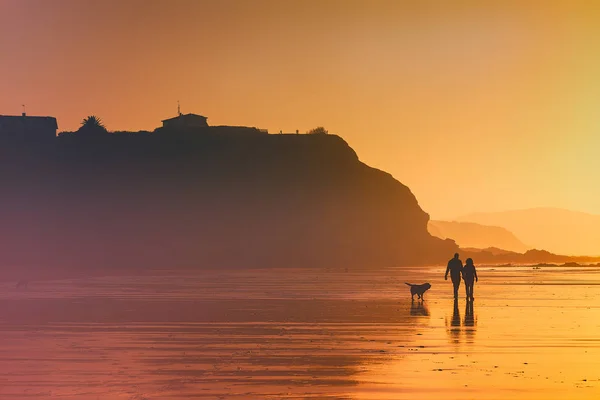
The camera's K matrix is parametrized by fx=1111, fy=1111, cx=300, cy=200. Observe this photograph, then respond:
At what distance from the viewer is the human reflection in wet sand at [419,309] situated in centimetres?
3804

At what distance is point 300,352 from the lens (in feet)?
77.5

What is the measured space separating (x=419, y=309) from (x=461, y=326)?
9.79 m

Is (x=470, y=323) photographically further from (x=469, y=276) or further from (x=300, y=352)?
(x=469, y=276)

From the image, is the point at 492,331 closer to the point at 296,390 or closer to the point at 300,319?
the point at 300,319

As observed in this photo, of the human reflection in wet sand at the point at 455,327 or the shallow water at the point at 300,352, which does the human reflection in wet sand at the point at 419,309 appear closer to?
the shallow water at the point at 300,352

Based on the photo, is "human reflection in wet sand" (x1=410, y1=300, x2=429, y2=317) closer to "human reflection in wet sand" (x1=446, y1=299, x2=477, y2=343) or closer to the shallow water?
the shallow water

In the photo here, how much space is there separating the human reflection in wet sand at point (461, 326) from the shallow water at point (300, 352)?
1.2 inches

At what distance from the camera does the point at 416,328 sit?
3055 centimetres

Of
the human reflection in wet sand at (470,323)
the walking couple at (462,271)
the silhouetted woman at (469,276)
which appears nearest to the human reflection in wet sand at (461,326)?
the human reflection in wet sand at (470,323)

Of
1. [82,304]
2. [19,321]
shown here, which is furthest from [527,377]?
[82,304]

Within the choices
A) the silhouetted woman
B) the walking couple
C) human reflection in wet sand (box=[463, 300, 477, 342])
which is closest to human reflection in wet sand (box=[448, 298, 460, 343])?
human reflection in wet sand (box=[463, 300, 477, 342])

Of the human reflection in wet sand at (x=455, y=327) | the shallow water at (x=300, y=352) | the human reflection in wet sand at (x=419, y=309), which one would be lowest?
the shallow water at (x=300, y=352)

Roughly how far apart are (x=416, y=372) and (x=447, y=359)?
239 cm

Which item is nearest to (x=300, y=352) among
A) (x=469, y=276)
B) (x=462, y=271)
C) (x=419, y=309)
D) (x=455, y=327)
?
(x=455, y=327)
